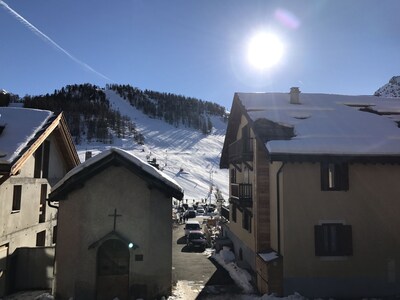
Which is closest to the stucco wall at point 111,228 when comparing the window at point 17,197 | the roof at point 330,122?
the window at point 17,197

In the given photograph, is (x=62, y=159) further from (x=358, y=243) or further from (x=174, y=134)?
(x=174, y=134)

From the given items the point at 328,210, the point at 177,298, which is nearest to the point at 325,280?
the point at 328,210

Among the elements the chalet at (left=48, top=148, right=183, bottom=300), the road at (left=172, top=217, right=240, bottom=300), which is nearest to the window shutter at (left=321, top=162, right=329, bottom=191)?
the road at (left=172, top=217, right=240, bottom=300)

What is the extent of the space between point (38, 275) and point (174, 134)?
492ft

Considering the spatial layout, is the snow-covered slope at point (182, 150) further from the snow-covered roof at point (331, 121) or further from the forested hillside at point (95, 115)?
the snow-covered roof at point (331, 121)

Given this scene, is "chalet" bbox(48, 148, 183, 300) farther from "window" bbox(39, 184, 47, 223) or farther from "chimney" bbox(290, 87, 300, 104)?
"chimney" bbox(290, 87, 300, 104)

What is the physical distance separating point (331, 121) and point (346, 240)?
6261 millimetres

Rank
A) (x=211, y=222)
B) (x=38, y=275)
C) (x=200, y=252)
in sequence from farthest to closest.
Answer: (x=211, y=222) < (x=200, y=252) < (x=38, y=275)

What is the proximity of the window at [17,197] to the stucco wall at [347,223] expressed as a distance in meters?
12.6

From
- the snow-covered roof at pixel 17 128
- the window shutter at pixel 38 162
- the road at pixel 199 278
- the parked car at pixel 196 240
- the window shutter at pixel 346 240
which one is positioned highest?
the snow-covered roof at pixel 17 128

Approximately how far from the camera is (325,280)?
1483 cm

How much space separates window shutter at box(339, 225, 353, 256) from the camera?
14977 millimetres

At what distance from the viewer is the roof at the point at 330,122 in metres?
15.2

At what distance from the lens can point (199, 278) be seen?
18.6 m
